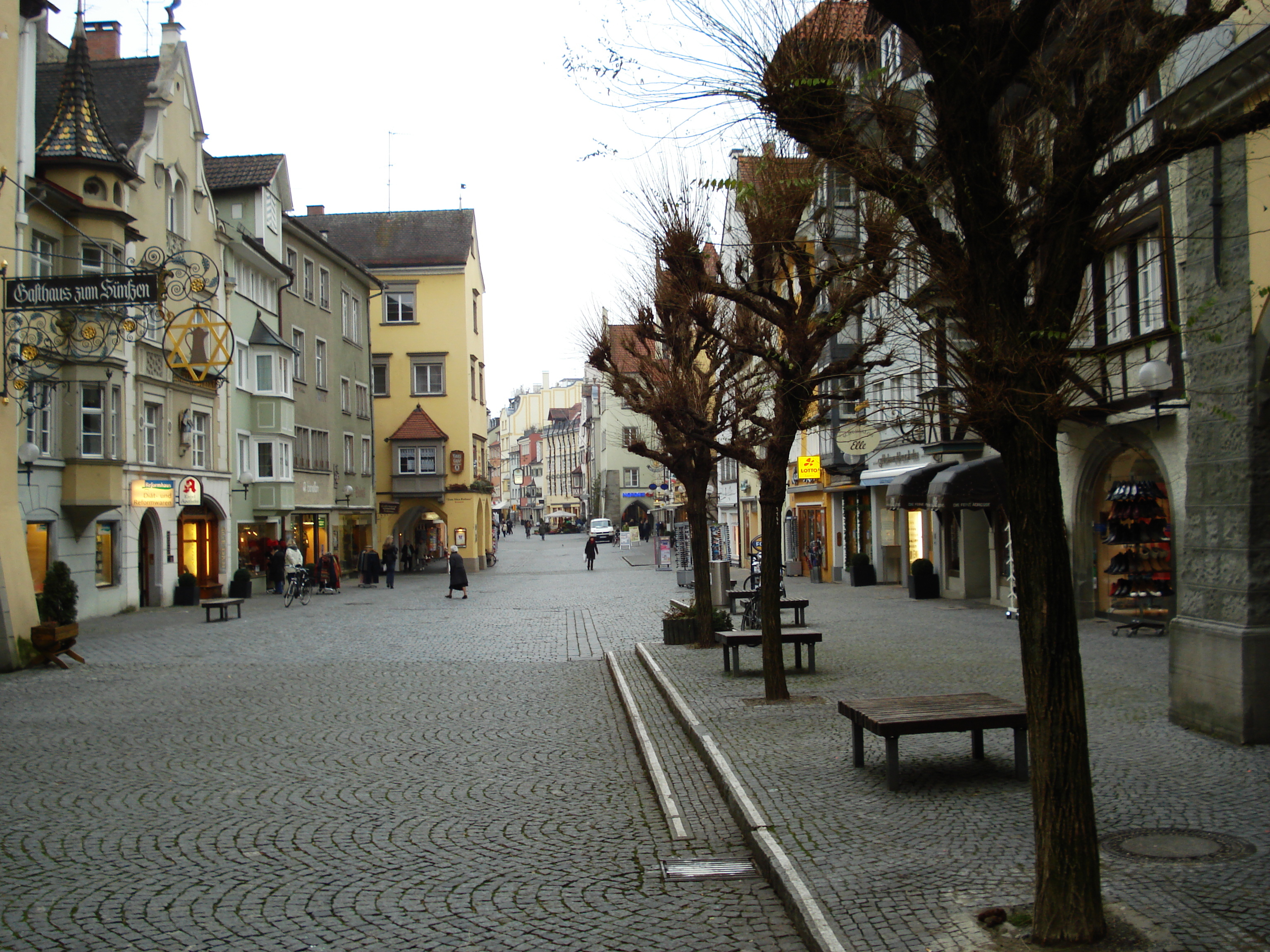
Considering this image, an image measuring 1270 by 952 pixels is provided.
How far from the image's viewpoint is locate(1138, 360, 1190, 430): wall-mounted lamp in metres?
16.1

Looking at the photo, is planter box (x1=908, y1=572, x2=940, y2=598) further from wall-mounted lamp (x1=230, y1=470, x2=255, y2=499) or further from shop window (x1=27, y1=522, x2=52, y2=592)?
wall-mounted lamp (x1=230, y1=470, x2=255, y2=499)

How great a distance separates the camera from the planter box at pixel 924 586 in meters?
27.6

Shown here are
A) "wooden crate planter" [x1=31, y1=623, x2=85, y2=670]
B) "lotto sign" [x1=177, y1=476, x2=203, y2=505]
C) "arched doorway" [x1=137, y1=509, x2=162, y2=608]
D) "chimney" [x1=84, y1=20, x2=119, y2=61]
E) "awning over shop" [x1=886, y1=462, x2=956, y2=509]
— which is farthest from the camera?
"chimney" [x1=84, y1=20, x2=119, y2=61]

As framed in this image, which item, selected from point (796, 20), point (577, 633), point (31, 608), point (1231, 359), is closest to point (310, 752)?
point (796, 20)

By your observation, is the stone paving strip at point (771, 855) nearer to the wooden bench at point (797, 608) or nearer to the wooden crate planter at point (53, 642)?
the wooden bench at point (797, 608)

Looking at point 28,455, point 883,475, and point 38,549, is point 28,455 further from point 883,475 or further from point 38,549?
point 883,475

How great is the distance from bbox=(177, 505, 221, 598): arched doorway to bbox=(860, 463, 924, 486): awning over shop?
64.9 feet

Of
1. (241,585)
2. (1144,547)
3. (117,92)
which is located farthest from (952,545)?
(117,92)

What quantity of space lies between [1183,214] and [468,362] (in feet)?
169

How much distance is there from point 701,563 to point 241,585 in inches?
835

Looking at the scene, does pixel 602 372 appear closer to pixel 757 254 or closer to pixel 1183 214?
pixel 757 254

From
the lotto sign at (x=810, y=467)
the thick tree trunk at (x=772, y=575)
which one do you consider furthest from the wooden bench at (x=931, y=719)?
the lotto sign at (x=810, y=467)

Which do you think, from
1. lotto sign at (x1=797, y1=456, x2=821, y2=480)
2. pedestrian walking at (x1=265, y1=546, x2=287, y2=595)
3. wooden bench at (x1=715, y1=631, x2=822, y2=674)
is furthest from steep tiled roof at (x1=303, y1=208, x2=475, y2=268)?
wooden bench at (x1=715, y1=631, x2=822, y2=674)

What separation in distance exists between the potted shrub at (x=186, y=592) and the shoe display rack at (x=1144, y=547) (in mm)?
24058
